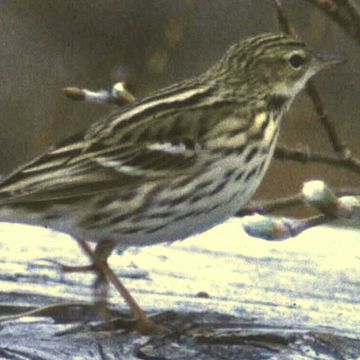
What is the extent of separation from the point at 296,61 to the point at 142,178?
61 centimetres

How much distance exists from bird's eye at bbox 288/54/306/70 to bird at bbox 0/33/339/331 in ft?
0.92

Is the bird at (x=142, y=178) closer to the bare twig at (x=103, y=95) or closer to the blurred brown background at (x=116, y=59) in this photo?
the bare twig at (x=103, y=95)

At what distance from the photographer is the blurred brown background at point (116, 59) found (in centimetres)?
776

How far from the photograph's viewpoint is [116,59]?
9.20m

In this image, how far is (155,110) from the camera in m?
4.48

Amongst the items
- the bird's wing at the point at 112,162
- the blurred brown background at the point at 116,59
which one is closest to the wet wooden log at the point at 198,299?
the bird's wing at the point at 112,162

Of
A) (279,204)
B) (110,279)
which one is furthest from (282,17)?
(110,279)

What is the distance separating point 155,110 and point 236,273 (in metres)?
0.45

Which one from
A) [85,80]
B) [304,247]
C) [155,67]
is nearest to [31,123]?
[85,80]

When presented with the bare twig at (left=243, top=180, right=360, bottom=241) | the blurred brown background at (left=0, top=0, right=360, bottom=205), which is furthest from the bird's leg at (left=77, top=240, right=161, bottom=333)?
the blurred brown background at (left=0, top=0, right=360, bottom=205)

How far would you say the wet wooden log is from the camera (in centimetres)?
372

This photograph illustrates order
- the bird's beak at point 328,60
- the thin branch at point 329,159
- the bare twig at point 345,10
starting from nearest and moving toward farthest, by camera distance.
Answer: the bare twig at point 345,10 < the thin branch at point 329,159 < the bird's beak at point 328,60

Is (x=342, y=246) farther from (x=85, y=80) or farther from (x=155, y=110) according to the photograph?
(x=85, y=80)

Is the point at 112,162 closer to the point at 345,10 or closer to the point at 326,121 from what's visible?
the point at 326,121
